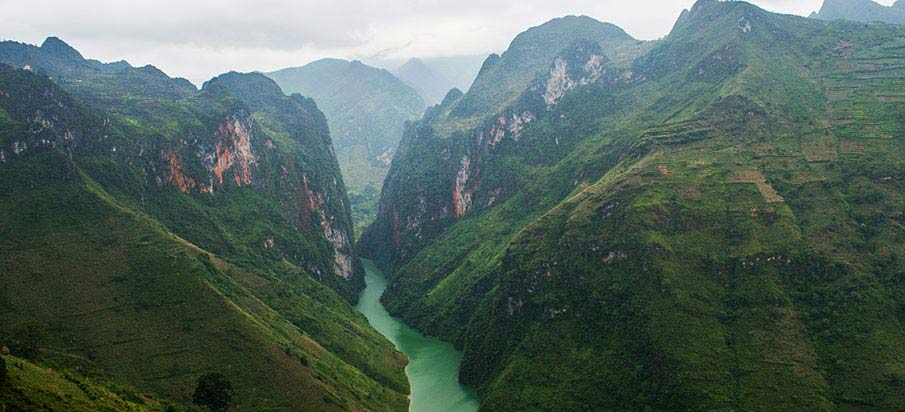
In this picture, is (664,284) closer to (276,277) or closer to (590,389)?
(590,389)

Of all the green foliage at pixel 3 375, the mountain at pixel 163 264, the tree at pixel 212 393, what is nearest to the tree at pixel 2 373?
the green foliage at pixel 3 375

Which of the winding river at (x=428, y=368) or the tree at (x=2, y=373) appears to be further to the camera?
the winding river at (x=428, y=368)

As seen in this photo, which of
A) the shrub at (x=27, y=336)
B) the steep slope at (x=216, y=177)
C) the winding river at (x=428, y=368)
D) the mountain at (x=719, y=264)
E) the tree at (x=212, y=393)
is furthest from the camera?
the steep slope at (x=216, y=177)

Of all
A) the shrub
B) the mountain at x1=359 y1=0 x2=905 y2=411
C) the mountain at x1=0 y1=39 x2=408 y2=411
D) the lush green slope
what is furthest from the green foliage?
the mountain at x1=359 y1=0 x2=905 y2=411

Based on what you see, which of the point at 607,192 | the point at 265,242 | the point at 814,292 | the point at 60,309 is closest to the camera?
the point at 60,309

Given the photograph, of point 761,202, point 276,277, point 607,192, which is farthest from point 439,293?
point 761,202

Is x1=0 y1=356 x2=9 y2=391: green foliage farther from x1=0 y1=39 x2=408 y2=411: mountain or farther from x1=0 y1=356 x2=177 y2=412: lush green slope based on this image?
x1=0 y1=39 x2=408 y2=411: mountain

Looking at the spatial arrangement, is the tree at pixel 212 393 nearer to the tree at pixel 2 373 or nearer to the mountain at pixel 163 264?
the mountain at pixel 163 264
